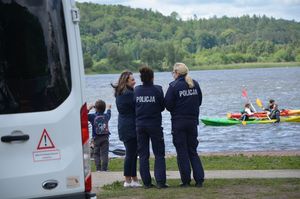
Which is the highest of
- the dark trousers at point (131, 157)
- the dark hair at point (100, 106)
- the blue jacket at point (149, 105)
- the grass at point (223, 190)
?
the blue jacket at point (149, 105)

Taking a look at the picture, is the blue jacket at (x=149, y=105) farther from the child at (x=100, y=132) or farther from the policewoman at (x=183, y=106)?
the child at (x=100, y=132)

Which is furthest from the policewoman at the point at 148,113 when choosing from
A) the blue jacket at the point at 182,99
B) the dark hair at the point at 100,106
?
the dark hair at the point at 100,106

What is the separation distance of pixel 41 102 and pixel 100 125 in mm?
7665

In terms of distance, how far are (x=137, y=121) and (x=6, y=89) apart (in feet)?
16.6

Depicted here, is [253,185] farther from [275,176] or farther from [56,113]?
[56,113]

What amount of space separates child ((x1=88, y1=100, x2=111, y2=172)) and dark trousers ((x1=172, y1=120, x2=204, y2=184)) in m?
2.81

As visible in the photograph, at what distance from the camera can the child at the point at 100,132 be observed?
13.7 meters

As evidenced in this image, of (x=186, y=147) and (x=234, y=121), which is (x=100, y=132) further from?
(x=234, y=121)

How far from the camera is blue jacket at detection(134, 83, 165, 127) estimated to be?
35.4ft

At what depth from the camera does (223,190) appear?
10.7 m

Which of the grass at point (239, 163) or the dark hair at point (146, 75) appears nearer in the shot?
the dark hair at point (146, 75)

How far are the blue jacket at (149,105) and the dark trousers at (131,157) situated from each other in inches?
19.7

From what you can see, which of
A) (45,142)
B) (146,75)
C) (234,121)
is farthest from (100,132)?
(234,121)

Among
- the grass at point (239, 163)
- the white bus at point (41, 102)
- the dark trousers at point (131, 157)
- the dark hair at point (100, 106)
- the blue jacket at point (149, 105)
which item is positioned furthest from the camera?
the grass at point (239, 163)
